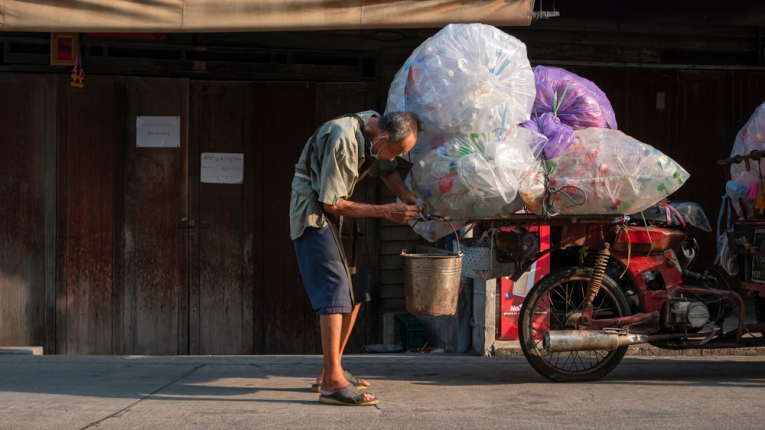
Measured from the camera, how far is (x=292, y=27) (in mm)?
5473

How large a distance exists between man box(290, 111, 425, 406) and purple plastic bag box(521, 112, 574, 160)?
832 millimetres

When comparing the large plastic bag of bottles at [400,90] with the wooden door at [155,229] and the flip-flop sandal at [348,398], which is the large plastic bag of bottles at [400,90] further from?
the wooden door at [155,229]

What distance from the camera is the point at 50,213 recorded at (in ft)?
22.2

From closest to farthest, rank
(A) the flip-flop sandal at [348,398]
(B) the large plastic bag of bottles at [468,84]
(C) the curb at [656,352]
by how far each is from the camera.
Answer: (A) the flip-flop sandal at [348,398]
(B) the large plastic bag of bottles at [468,84]
(C) the curb at [656,352]

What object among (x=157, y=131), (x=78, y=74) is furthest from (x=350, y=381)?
(x=78, y=74)

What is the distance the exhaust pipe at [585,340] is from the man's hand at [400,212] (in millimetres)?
1258

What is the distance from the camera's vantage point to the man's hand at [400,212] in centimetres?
428

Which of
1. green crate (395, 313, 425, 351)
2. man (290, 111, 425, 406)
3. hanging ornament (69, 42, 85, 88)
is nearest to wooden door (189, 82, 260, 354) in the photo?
hanging ornament (69, 42, 85, 88)

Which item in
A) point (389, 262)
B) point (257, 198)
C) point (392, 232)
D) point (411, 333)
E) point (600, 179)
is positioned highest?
point (600, 179)

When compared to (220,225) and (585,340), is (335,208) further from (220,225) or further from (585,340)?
(220,225)

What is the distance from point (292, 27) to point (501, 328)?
2.89m

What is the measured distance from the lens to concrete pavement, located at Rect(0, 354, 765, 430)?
13.1 feet

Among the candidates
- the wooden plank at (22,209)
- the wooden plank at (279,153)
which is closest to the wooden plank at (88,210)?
the wooden plank at (22,209)

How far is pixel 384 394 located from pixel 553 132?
1.96 metres
